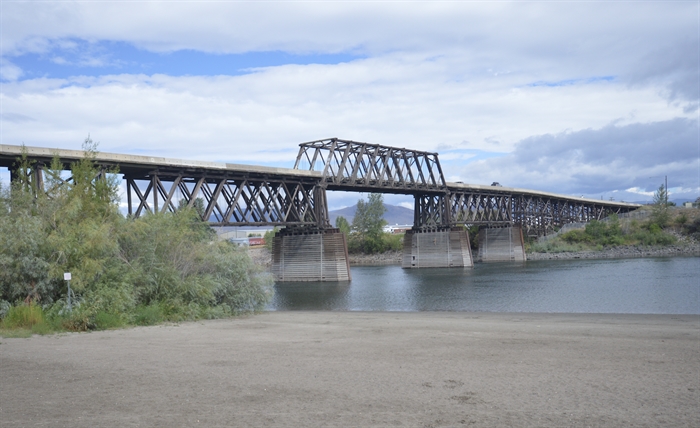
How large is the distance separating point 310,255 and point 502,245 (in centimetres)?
6537

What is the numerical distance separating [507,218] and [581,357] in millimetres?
A: 122845

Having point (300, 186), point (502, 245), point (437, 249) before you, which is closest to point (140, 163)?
point (300, 186)

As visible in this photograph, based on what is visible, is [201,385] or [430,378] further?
[430,378]

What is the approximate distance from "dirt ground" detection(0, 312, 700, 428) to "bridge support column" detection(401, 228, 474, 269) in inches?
3366

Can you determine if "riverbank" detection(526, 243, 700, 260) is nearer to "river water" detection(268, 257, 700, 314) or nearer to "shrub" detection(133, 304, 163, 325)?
"river water" detection(268, 257, 700, 314)

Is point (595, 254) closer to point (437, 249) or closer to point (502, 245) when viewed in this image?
point (502, 245)

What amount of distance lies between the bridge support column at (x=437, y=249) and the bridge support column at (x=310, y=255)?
33.1 meters

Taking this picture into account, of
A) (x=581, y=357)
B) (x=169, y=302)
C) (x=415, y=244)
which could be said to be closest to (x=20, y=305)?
(x=169, y=302)

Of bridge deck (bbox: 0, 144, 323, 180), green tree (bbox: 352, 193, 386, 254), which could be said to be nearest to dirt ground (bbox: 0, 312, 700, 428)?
bridge deck (bbox: 0, 144, 323, 180)

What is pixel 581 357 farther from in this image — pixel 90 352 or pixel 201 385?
pixel 90 352

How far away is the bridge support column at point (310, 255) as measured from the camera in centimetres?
7856

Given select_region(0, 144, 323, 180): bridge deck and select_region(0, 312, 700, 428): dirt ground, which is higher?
select_region(0, 144, 323, 180): bridge deck

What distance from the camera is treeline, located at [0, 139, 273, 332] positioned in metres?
24.0

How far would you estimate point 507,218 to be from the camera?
137 m
